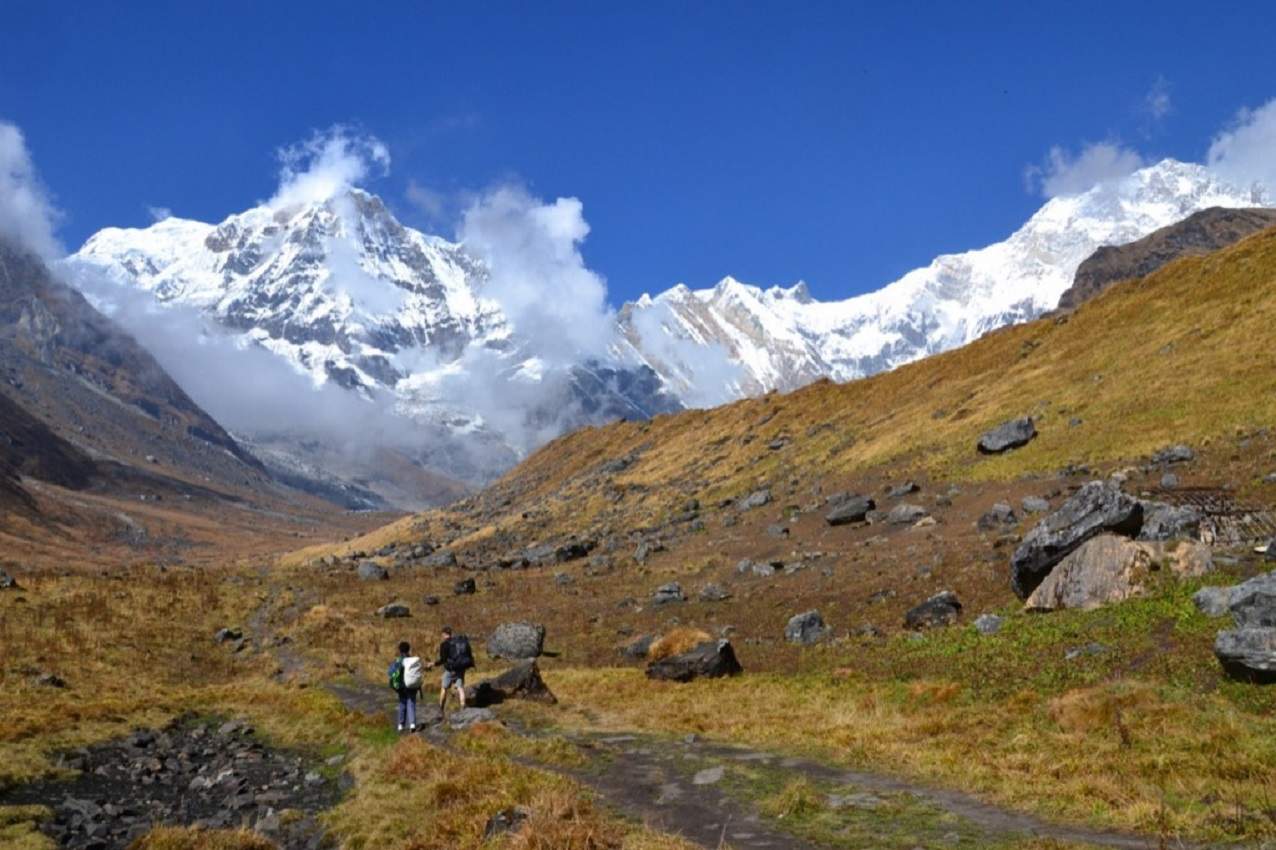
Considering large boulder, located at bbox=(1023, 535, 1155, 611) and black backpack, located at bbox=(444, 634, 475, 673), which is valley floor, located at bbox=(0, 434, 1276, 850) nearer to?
large boulder, located at bbox=(1023, 535, 1155, 611)

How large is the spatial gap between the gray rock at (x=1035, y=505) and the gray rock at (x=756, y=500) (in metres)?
27.2

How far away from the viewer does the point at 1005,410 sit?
63.6 metres

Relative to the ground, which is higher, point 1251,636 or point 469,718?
point 1251,636

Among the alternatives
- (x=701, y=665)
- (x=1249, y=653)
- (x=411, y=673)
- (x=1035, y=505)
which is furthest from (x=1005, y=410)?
(x=411, y=673)

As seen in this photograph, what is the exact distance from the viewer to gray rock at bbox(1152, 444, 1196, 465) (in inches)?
1604

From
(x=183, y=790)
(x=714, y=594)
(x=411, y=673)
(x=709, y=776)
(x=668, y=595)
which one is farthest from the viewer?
(x=668, y=595)

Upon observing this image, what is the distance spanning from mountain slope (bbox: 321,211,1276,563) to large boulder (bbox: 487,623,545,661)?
28.7 meters

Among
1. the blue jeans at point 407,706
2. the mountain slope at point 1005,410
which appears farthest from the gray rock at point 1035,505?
the blue jeans at point 407,706

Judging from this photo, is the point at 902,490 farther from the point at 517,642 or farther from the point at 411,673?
the point at 411,673

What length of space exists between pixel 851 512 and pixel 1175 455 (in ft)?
58.0

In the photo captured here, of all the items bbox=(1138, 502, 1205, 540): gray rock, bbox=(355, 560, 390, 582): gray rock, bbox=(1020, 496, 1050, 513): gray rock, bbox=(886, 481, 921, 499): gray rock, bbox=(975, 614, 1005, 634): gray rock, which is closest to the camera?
bbox=(975, 614, 1005, 634): gray rock

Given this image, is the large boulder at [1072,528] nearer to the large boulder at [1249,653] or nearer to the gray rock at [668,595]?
the large boulder at [1249,653]

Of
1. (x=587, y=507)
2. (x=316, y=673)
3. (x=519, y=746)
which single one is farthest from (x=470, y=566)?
(x=519, y=746)

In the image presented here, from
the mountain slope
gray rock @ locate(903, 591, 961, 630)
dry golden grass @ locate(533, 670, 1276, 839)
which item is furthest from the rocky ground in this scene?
the mountain slope
